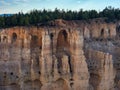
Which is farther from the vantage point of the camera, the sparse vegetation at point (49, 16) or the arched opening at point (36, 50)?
the sparse vegetation at point (49, 16)

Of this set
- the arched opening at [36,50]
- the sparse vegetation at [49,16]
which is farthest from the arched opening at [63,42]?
the sparse vegetation at [49,16]

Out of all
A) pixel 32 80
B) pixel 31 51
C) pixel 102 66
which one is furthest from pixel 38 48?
pixel 102 66

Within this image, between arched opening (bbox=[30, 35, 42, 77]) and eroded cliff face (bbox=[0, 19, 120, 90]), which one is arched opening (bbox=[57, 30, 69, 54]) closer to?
eroded cliff face (bbox=[0, 19, 120, 90])

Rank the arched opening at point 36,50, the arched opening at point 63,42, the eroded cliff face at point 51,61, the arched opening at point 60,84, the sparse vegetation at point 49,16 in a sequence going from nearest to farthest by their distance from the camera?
the eroded cliff face at point 51,61 → the arched opening at point 36,50 → the arched opening at point 60,84 → the arched opening at point 63,42 → the sparse vegetation at point 49,16

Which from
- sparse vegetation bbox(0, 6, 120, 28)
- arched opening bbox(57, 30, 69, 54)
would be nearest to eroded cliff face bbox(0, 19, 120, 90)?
arched opening bbox(57, 30, 69, 54)

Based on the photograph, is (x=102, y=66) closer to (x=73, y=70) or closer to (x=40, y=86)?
(x=73, y=70)

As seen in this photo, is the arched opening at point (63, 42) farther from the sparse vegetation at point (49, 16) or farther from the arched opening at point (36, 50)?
the sparse vegetation at point (49, 16)

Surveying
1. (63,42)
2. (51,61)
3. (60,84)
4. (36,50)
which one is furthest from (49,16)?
(60,84)

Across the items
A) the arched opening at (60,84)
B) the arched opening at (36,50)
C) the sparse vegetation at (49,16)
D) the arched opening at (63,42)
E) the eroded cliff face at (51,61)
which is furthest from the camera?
the sparse vegetation at (49,16)
